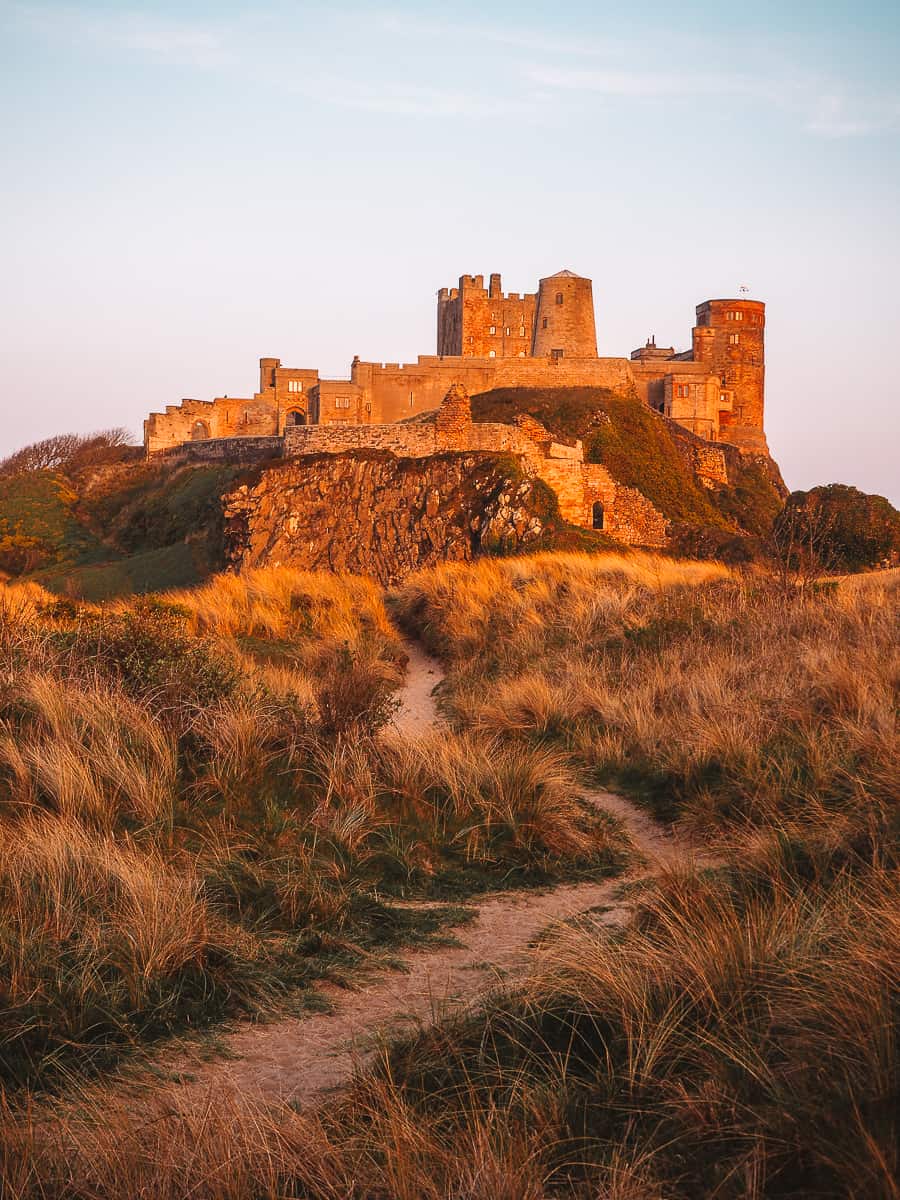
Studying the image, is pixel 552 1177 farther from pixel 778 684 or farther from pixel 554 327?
pixel 554 327

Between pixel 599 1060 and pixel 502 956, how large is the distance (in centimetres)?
136

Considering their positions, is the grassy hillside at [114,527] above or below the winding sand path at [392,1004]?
→ above

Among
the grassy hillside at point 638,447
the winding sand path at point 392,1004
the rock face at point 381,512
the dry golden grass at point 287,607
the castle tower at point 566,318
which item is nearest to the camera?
the winding sand path at point 392,1004

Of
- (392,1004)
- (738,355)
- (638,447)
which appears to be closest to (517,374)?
(638,447)

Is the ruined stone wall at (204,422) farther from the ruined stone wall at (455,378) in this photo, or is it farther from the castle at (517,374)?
Answer: the ruined stone wall at (455,378)

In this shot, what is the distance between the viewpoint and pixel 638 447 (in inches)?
1567

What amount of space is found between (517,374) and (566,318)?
821 cm

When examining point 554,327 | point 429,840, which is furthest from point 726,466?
point 429,840

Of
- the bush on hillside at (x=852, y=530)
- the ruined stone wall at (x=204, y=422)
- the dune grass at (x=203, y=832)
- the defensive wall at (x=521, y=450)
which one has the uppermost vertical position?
the ruined stone wall at (x=204, y=422)

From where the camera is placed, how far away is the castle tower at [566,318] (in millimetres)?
50281

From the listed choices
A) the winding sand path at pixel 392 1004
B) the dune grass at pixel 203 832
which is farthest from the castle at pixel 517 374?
the winding sand path at pixel 392 1004

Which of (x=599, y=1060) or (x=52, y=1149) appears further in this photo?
(x=599, y=1060)

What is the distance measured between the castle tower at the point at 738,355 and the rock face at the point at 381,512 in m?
31.3

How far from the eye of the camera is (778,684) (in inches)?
339
